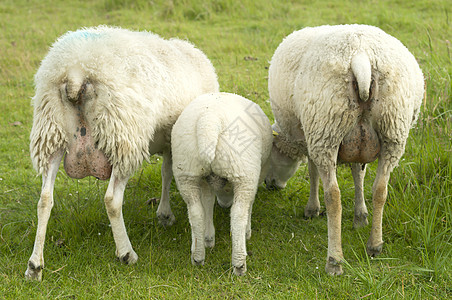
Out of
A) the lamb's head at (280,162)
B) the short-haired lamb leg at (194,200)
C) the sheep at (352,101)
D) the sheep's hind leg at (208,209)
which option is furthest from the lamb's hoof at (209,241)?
the lamb's head at (280,162)

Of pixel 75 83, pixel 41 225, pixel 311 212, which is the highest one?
pixel 75 83

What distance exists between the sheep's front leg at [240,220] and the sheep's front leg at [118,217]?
2.55ft

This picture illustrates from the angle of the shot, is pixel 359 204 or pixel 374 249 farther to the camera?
pixel 359 204

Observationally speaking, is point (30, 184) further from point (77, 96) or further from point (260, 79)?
point (260, 79)

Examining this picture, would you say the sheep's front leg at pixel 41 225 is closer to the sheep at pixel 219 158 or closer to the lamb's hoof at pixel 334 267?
the sheep at pixel 219 158

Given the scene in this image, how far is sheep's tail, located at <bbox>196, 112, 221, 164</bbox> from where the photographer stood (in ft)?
9.73

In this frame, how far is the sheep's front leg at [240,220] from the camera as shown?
3.06 metres

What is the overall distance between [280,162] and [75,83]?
6.18ft

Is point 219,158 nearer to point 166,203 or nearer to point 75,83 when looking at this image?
point 75,83

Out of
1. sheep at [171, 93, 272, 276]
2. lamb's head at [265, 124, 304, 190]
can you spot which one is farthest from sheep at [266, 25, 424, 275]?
lamb's head at [265, 124, 304, 190]

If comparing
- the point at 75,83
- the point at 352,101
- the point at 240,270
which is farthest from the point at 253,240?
the point at 75,83

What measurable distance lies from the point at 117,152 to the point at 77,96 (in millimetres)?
437

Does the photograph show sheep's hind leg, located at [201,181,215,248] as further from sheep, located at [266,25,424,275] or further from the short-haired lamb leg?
sheep, located at [266,25,424,275]

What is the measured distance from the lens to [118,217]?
3.32 meters
